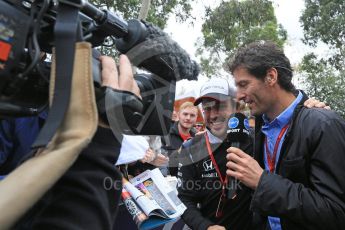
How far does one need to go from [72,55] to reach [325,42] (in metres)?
18.0

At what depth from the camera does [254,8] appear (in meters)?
11.5

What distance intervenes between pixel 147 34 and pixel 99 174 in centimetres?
44

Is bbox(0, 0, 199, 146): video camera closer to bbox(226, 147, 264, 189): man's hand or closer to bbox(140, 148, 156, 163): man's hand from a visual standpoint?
bbox(226, 147, 264, 189): man's hand

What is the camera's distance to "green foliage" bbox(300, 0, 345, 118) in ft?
50.2

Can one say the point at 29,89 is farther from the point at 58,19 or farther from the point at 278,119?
the point at 278,119

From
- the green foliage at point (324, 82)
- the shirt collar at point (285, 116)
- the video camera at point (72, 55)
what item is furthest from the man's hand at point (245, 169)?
the green foliage at point (324, 82)

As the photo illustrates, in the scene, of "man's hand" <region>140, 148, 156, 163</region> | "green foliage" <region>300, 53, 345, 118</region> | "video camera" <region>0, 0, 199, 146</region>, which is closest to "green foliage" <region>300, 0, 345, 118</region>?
"green foliage" <region>300, 53, 345, 118</region>

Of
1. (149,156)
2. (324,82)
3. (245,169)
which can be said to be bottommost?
(149,156)

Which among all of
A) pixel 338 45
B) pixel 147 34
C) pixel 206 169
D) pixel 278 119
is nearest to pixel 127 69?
pixel 147 34

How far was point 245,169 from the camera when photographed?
6.74ft

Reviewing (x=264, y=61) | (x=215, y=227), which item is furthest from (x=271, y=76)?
(x=215, y=227)

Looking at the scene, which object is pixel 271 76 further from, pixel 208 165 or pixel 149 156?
pixel 149 156

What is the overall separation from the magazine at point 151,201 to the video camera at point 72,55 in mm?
1556

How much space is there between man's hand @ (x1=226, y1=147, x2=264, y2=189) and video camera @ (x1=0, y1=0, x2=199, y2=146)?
98 cm
